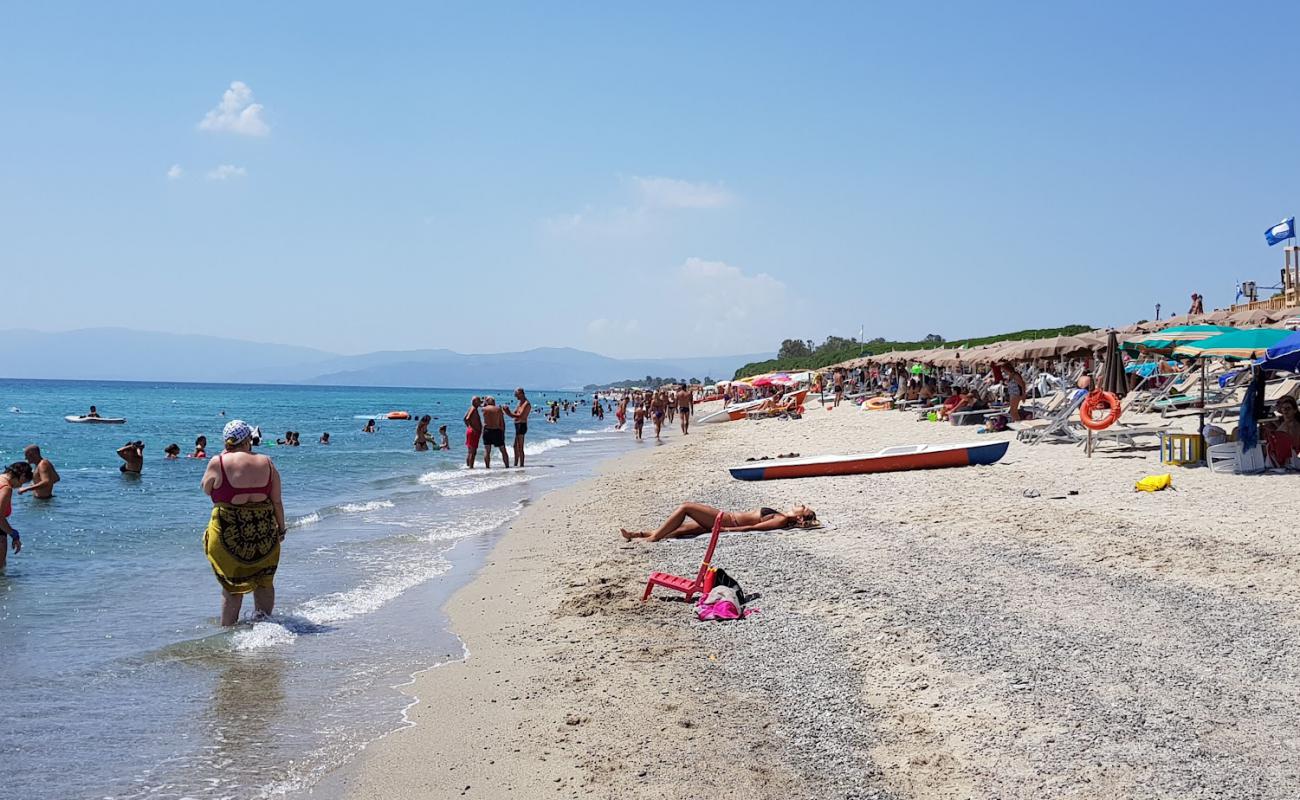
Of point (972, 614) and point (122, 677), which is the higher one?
point (972, 614)

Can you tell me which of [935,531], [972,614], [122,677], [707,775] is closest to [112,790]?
[122,677]

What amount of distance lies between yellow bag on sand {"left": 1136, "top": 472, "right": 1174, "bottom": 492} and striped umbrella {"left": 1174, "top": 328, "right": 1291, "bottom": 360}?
7.46ft

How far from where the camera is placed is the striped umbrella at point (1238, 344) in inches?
446

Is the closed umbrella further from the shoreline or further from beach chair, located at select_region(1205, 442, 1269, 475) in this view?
the shoreline

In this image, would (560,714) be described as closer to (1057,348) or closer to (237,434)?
(237,434)

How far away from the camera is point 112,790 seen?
3936mm

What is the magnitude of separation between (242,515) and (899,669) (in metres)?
4.11

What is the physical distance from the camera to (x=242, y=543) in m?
6.23

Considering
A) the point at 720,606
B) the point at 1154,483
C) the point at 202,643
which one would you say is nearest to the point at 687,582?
the point at 720,606

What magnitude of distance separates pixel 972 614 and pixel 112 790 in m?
4.26

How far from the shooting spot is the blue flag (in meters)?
24.0

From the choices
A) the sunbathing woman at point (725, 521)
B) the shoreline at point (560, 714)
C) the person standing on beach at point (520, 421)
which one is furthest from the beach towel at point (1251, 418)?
the person standing on beach at point (520, 421)

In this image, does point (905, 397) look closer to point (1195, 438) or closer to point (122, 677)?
point (1195, 438)

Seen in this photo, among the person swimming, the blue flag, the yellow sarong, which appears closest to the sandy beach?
the yellow sarong
